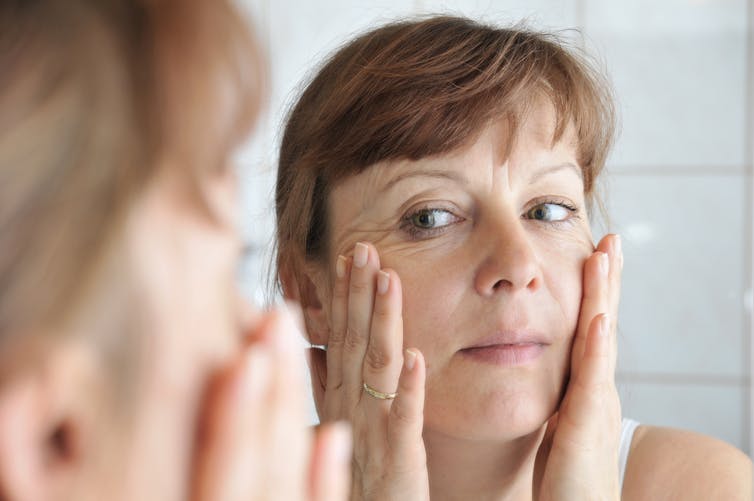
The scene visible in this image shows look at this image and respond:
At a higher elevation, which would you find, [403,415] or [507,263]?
[507,263]

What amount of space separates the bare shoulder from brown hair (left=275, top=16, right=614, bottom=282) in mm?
353

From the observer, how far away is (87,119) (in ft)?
0.92

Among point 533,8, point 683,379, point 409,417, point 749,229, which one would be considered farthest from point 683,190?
point 409,417

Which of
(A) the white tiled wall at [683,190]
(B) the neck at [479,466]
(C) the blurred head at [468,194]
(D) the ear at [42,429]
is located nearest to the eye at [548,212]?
(C) the blurred head at [468,194]

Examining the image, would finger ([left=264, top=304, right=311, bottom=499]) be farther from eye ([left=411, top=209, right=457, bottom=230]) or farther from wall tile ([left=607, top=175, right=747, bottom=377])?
wall tile ([left=607, top=175, right=747, bottom=377])

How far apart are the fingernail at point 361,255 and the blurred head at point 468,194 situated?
0.03 metres

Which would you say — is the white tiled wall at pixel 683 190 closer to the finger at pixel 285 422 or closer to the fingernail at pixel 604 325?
the fingernail at pixel 604 325

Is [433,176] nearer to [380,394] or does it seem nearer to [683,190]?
[380,394]

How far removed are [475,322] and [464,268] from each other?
5 centimetres

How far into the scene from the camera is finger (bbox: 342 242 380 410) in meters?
0.76

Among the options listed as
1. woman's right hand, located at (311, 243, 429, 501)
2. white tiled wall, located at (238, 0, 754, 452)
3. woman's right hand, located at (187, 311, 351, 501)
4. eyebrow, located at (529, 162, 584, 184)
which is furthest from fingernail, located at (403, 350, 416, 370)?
white tiled wall, located at (238, 0, 754, 452)

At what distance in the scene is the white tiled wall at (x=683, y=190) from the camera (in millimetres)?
1939

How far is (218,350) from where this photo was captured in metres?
0.32

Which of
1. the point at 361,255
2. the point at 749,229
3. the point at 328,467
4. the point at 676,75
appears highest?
the point at 676,75
